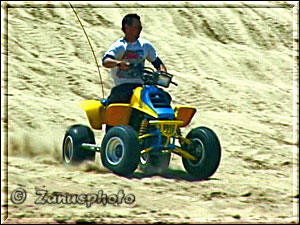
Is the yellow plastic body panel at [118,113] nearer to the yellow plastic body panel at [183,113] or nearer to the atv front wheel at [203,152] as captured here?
the yellow plastic body panel at [183,113]

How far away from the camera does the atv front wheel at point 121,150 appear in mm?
8523

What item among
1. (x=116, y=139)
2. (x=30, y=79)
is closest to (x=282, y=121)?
(x=30, y=79)

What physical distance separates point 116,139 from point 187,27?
11.2 metres

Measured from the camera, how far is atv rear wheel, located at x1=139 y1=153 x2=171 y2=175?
9.30 metres

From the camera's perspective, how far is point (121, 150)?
8.73 metres

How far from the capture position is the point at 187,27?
19.6m

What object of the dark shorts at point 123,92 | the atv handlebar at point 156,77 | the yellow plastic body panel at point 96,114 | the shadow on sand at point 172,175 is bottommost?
the shadow on sand at point 172,175

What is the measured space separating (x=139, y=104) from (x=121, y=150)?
0.64 m

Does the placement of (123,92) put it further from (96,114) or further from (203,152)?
(203,152)

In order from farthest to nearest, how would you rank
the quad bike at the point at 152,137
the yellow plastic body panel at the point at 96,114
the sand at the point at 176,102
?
the yellow plastic body panel at the point at 96,114
the quad bike at the point at 152,137
the sand at the point at 176,102

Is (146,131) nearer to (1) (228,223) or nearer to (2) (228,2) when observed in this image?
(1) (228,223)

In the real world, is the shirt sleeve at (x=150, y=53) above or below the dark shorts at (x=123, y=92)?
above

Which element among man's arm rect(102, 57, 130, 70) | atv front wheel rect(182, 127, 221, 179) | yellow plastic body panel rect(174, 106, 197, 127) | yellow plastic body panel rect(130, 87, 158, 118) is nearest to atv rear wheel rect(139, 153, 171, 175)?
atv front wheel rect(182, 127, 221, 179)

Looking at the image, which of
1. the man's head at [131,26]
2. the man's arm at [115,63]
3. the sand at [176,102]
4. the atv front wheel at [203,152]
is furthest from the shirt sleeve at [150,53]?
the sand at [176,102]
